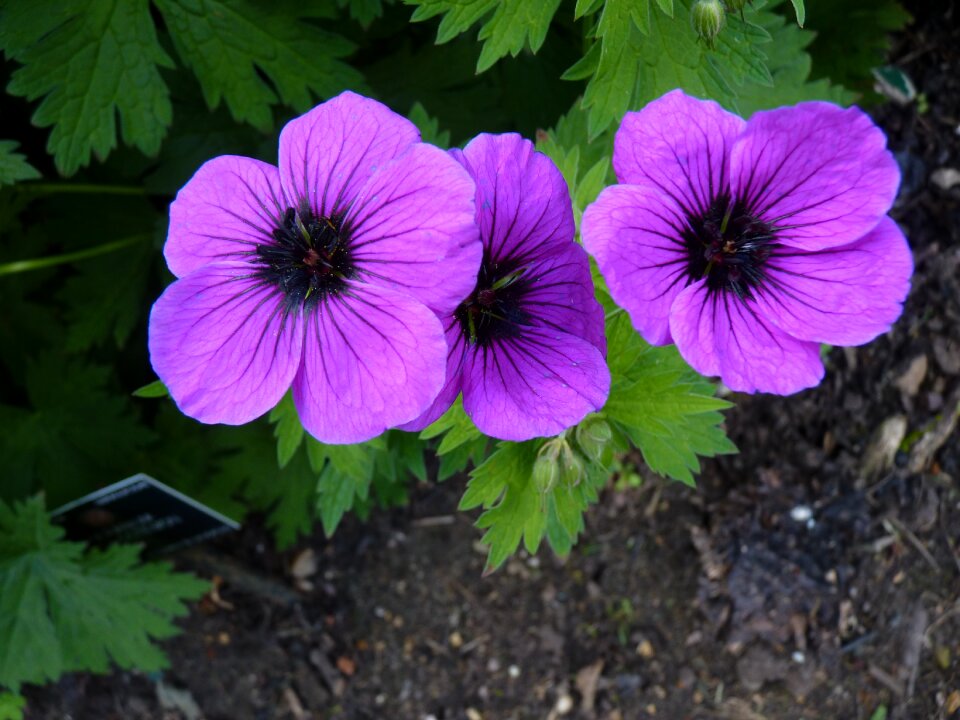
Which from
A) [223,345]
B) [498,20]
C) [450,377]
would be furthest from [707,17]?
[223,345]

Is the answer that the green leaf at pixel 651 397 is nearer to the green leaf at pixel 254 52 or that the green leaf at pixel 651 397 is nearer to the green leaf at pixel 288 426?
the green leaf at pixel 288 426

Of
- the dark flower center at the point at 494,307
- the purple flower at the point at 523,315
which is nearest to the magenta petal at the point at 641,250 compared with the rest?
the purple flower at the point at 523,315

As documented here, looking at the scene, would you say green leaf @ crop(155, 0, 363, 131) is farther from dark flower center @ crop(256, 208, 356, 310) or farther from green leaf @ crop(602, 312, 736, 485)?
green leaf @ crop(602, 312, 736, 485)

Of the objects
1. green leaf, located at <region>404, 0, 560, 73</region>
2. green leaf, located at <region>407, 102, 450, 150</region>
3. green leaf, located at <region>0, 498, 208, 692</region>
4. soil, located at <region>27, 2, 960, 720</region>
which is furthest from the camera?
soil, located at <region>27, 2, 960, 720</region>

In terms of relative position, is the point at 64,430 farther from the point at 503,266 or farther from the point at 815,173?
the point at 815,173

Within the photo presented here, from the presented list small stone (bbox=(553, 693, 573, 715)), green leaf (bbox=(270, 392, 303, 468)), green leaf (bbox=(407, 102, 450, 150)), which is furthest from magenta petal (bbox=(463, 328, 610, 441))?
small stone (bbox=(553, 693, 573, 715))
